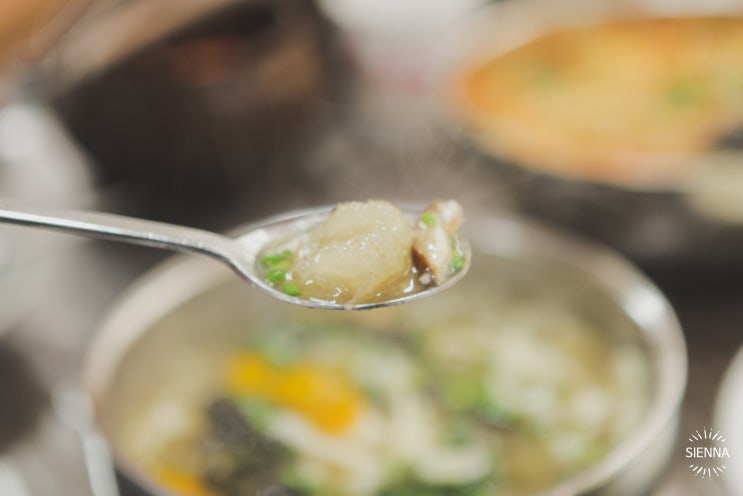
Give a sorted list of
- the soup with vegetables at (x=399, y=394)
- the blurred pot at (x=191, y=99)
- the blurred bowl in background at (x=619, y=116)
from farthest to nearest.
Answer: the blurred pot at (x=191, y=99), the blurred bowl in background at (x=619, y=116), the soup with vegetables at (x=399, y=394)

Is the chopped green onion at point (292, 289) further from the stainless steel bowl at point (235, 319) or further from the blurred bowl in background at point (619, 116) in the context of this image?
the blurred bowl in background at point (619, 116)

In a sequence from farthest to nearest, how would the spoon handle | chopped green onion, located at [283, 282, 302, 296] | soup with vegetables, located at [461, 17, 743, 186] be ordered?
1. soup with vegetables, located at [461, 17, 743, 186]
2. chopped green onion, located at [283, 282, 302, 296]
3. the spoon handle

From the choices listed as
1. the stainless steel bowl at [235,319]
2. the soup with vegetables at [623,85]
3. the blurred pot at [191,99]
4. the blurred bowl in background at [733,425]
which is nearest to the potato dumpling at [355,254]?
the stainless steel bowl at [235,319]

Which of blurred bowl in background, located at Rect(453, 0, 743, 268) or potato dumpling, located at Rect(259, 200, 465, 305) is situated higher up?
potato dumpling, located at Rect(259, 200, 465, 305)

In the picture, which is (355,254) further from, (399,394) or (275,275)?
(399,394)

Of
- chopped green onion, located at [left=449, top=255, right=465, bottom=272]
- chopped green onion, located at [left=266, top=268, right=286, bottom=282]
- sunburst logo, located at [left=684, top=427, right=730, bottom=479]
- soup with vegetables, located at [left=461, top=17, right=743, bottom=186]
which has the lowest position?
sunburst logo, located at [left=684, top=427, right=730, bottom=479]

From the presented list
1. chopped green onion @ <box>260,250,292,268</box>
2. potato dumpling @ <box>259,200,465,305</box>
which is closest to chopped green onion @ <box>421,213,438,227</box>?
potato dumpling @ <box>259,200,465,305</box>

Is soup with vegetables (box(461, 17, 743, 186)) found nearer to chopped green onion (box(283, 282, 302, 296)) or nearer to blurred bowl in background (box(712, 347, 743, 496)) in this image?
blurred bowl in background (box(712, 347, 743, 496))

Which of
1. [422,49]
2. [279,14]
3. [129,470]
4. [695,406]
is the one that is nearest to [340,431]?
[129,470]
